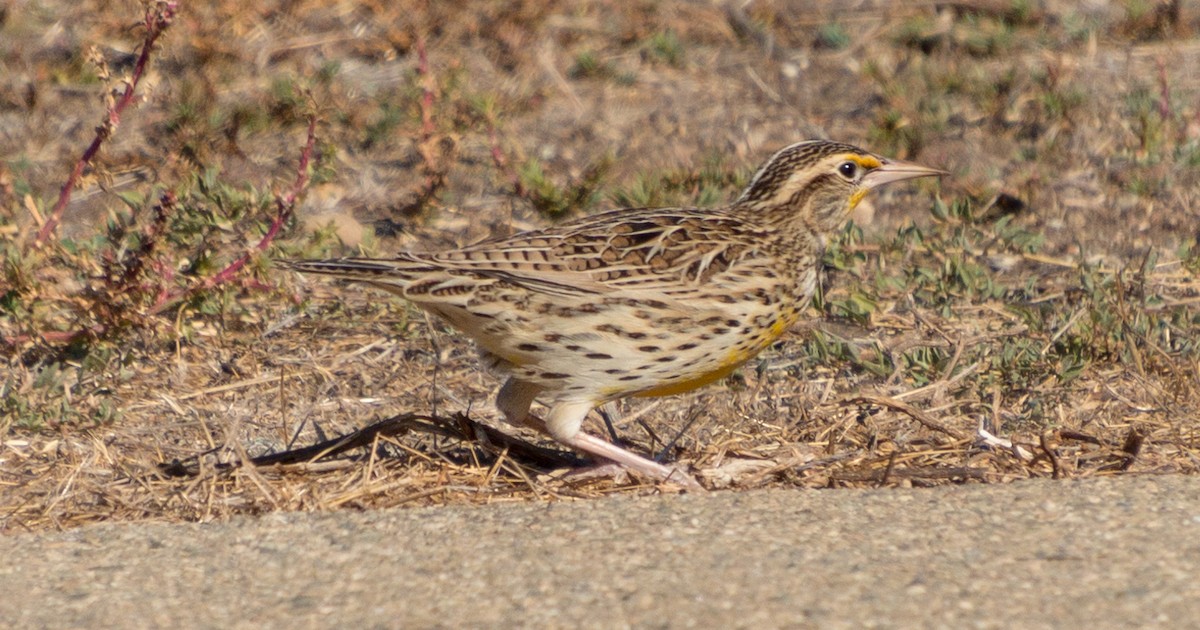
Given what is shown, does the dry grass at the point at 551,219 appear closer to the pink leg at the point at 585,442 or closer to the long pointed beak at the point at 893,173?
the pink leg at the point at 585,442

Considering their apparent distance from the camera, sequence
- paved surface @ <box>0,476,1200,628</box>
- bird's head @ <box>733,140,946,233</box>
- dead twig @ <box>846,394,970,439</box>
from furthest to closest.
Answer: bird's head @ <box>733,140,946,233</box> < dead twig @ <box>846,394,970,439</box> < paved surface @ <box>0,476,1200,628</box>

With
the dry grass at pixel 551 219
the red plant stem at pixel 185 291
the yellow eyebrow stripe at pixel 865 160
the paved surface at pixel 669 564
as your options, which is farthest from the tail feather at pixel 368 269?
the yellow eyebrow stripe at pixel 865 160

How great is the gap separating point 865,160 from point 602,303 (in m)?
1.60

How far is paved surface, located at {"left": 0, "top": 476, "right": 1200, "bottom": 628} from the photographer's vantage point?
173 inches

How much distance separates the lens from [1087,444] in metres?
6.20

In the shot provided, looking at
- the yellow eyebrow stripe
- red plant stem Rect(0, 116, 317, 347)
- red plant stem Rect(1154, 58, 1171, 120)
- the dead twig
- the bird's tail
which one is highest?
the bird's tail

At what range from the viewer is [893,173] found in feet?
23.3

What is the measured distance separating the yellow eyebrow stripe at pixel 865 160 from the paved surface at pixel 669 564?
190 centimetres

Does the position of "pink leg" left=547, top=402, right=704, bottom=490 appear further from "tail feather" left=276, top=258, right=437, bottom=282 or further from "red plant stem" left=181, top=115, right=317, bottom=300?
"red plant stem" left=181, top=115, right=317, bottom=300

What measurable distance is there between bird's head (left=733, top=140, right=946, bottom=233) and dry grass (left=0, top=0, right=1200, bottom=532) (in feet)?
2.46

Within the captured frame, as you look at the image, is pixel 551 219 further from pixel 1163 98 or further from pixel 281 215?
pixel 1163 98

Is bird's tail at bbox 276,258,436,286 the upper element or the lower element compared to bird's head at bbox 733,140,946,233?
upper

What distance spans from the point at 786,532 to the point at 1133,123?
6111 millimetres

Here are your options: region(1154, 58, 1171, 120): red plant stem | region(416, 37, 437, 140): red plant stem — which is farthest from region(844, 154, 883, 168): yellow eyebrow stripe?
region(1154, 58, 1171, 120): red plant stem
